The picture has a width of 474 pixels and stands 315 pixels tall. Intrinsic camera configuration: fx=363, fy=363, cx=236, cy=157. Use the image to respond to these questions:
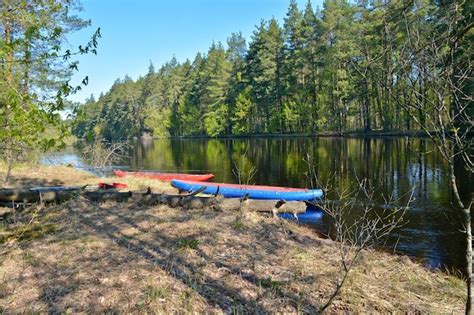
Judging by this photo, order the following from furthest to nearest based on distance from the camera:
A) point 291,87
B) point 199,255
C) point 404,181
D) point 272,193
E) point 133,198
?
point 291,87 → point 404,181 → point 272,193 → point 133,198 → point 199,255

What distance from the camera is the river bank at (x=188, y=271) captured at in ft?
16.7

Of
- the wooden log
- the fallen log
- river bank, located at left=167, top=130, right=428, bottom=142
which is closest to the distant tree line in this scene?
river bank, located at left=167, top=130, right=428, bottom=142

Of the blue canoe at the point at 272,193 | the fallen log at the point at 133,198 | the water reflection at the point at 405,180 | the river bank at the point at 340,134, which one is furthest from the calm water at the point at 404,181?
the river bank at the point at 340,134

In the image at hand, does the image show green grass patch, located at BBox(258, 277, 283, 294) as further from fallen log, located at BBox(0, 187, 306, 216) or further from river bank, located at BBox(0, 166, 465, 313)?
fallen log, located at BBox(0, 187, 306, 216)

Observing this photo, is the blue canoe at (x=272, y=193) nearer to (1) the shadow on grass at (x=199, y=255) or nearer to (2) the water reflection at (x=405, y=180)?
(2) the water reflection at (x=405, y=180)

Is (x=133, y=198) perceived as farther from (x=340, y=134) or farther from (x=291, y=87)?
(x=291, y=87)

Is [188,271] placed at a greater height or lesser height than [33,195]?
lesser

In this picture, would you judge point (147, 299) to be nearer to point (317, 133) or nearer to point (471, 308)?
point (471, 308)

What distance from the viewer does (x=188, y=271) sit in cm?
598

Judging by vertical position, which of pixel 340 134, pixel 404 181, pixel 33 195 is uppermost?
pixel 340 134

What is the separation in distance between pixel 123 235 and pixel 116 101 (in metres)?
102

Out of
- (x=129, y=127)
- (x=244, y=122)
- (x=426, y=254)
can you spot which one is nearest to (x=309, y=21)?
(x=244, y=122)

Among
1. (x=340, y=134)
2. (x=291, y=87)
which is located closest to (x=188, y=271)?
(x=340, y=134)

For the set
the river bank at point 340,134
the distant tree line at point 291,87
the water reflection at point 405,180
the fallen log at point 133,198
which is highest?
the distant tree line at point 291,87
